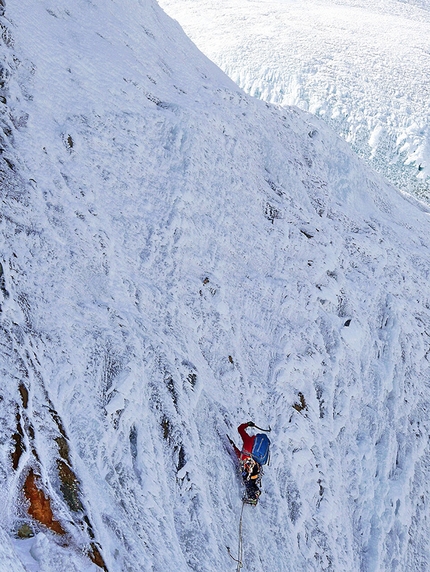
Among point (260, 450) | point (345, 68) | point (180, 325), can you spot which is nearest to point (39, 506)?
point (260, 450)

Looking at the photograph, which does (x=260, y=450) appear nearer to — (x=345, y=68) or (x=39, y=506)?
(x=39, y=506)

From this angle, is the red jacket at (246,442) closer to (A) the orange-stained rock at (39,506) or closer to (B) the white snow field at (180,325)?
(B) the white snow field at (180,325)

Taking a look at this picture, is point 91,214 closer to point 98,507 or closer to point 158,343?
point 158,343

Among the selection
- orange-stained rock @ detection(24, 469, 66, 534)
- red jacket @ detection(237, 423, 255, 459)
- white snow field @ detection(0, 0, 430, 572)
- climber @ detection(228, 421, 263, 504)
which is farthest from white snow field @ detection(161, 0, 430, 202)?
orange-stained rock @ detection(24, 469, 66, 534)

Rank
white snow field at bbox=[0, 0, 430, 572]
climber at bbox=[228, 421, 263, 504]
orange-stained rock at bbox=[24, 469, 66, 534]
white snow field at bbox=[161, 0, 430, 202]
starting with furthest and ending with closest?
1. white snow field at bbox=[161, 0, 430, 202]
2. climber at bbox=[228, 421, 263, 504]
3. white snow field at bbox=[0, 0, 430, 572]
4. orange-stained rock at bbox=[24, 469, 66, 534]

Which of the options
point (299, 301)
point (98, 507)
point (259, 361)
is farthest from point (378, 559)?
point (98, 507)

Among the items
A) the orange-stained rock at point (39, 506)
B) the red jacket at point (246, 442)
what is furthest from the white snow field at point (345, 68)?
the orange-stained rock at point (39, 506)

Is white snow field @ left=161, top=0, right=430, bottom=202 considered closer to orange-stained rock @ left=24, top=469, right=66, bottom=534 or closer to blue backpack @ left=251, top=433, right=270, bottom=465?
blue backpack @ left=251, top=433, right=270, bottom=465
